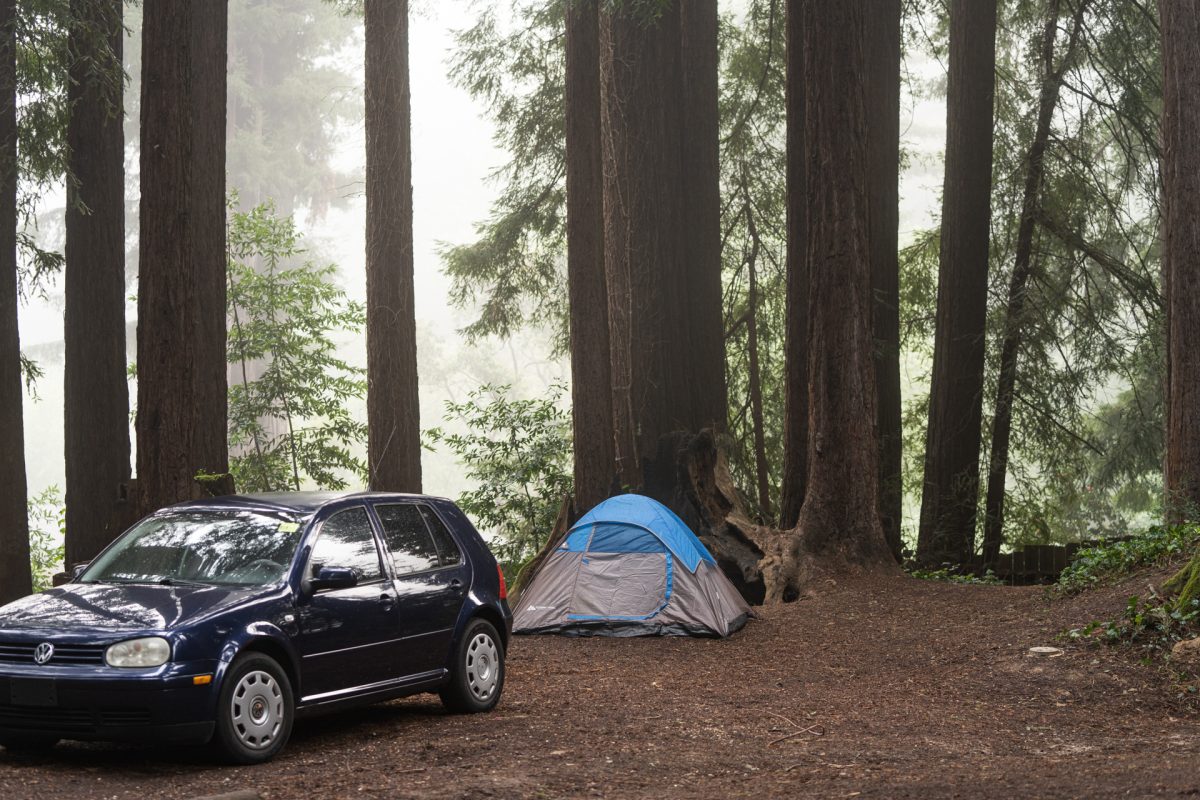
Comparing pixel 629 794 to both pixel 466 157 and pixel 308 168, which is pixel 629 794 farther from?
pixel 466 157

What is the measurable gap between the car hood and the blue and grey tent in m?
6.03

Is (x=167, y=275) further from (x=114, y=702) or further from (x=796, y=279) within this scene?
(x=796, y=279)

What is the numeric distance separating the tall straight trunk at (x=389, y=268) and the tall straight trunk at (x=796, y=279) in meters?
5.21

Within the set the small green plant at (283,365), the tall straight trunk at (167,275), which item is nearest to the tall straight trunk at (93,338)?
the tall straight trunk at (167,275)

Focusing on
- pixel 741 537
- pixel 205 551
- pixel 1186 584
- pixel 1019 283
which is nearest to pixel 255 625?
pixel 205 551

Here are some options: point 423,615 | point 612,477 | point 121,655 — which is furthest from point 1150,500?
point 121,655

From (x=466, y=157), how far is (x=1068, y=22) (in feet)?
341

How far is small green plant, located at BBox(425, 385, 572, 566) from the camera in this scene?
20547 millimetres

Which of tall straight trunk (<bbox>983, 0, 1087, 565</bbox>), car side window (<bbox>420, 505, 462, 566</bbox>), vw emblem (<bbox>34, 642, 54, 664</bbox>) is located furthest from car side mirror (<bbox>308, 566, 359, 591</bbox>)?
tall straight trunk (<bbox>983, 0, 1087, 565</bbox>)

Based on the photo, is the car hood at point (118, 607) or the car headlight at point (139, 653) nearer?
the car headlight at point (139, 653)

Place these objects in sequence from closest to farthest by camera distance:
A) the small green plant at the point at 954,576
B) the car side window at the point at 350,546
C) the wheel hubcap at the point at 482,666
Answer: the car side window at the point at 350,546 → the wheel hubcap at the point at 482,666 → the small green plant at the point at 954,576

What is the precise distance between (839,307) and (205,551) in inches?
354

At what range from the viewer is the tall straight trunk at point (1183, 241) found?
12867 mm

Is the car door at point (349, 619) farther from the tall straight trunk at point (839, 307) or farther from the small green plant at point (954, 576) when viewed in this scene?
the small green plant at point (954, 576)
